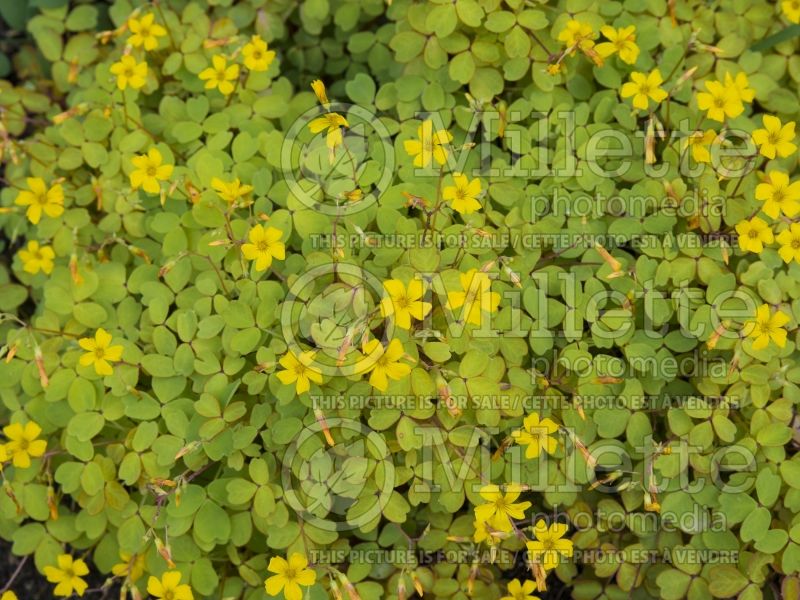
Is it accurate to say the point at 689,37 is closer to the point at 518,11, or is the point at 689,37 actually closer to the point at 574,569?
the point at 518,11

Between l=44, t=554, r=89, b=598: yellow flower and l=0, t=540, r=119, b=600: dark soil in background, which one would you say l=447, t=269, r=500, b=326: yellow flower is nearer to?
l=44, t=554, r=89, b=598: yellow flower

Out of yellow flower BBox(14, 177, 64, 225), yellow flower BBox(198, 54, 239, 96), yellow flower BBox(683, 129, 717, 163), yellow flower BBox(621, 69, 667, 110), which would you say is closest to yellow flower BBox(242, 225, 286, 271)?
yellow flower BBox(198, 54, 239, 96)

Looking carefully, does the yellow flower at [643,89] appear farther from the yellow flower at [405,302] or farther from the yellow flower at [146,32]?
the yellow flower at [146,32]

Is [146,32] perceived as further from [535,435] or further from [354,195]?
[535,435]

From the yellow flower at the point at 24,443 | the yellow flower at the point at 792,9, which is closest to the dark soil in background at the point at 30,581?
the yellow flower at the point at 24,443

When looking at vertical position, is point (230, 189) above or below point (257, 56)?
below

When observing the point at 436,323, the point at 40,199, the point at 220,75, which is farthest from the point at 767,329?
the point at 40,199
